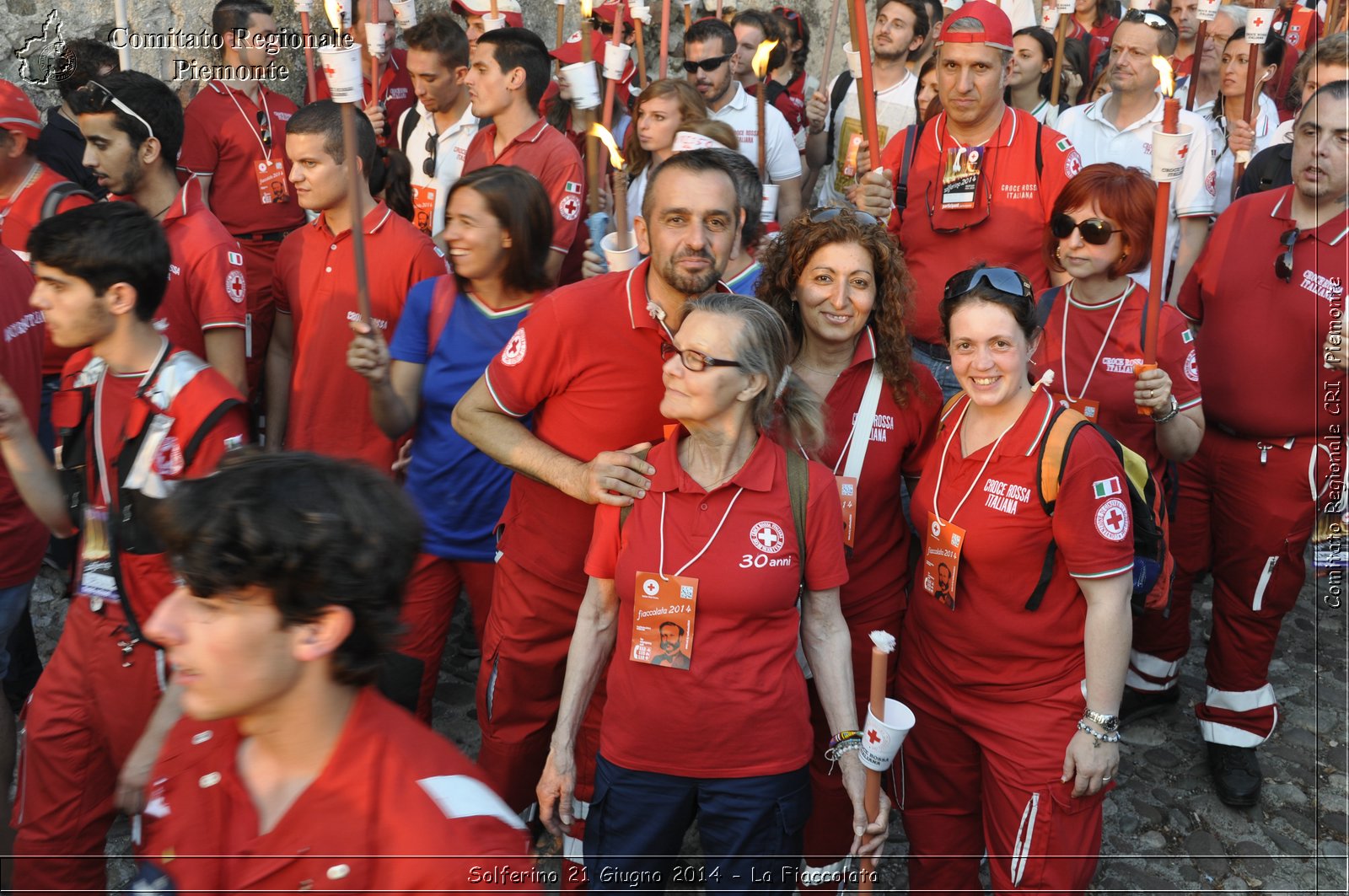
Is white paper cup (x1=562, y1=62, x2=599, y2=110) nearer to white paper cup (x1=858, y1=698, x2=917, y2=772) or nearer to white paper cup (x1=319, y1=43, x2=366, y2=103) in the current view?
white paper cup (x1=319, y1=43, x2=366, y2=103)

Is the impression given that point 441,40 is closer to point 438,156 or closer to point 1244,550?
point 438,156

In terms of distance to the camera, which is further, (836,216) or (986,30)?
(986,30)

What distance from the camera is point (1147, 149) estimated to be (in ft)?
19.2

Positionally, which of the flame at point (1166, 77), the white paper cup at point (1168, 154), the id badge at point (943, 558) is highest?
the flame at point (1166, 77)

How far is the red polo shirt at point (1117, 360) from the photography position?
162 inches

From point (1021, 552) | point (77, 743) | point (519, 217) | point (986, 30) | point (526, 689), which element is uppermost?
point (986, 30)

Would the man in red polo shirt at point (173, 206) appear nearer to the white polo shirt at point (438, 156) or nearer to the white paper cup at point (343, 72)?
the white paper cup at point (343, 72)

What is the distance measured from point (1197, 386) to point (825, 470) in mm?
1694

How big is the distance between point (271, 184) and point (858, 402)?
409 centimetres

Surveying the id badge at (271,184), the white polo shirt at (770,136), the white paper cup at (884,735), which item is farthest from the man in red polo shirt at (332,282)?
the white polo shirt at (770,136)

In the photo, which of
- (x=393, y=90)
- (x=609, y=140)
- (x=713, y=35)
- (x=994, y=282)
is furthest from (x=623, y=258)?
(x=393, y=90)

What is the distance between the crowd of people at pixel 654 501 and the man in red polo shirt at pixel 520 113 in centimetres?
50

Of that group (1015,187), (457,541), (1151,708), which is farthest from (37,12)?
(1151,708)

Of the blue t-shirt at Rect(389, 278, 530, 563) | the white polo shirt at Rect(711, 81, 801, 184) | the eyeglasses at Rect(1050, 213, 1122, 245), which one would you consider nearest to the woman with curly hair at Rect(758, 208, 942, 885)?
the eyeglasses at Rect(1050, 213, 1122, 245)
